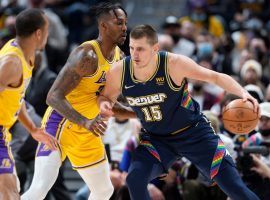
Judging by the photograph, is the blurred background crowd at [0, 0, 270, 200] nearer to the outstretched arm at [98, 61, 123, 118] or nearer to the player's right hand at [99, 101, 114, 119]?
the outstretched arm at [98, 61, 123, 118]

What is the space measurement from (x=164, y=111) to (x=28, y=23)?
156cm

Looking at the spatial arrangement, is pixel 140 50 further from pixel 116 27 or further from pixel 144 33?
pixel 116 27

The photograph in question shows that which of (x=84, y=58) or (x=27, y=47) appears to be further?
(x=27, y=47)

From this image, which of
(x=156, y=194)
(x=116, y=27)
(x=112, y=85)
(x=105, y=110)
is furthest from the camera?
(x=156, y=194)

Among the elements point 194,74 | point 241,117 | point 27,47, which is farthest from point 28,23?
point 241,117

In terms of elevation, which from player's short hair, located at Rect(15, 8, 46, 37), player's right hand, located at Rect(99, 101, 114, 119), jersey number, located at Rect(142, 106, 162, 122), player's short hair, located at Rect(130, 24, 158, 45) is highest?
player's short hair, located at Rect(130, 24, 158, 45)

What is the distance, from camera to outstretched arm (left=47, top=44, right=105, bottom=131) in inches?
243

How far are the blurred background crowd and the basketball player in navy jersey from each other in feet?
3.70

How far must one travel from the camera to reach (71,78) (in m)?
6.32

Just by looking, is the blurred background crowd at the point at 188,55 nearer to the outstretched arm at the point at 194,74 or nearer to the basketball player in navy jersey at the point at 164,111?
the basketball player in navy jersey at the point at 164,111

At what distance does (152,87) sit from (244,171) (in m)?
1.81

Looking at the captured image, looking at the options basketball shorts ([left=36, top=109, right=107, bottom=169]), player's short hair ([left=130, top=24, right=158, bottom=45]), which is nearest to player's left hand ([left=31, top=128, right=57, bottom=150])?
basketball shorts ([left=36, top=109, right=107, bottom=169])

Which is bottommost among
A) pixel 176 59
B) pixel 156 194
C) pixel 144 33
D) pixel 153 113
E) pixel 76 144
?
pixel 156 194

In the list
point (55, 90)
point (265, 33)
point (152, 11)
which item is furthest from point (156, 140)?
point (152, 11)
